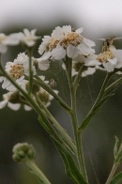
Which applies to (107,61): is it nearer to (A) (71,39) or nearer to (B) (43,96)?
(A) (71,39)

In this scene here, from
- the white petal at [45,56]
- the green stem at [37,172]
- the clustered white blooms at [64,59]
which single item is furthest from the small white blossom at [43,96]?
the green stem at [37,172]

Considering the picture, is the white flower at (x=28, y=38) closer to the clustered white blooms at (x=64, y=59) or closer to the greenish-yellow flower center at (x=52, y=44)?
the clustered white blooms at (x=64, y=59)

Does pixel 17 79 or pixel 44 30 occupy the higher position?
pixel 44 30

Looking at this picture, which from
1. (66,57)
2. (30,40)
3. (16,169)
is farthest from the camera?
(16,169)

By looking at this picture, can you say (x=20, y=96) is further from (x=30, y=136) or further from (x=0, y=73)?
(x=30, y=136)

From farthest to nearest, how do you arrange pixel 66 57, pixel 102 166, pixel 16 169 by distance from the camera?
1. pixel 16 169
2. pixel 102 166
3. pixel 66 57

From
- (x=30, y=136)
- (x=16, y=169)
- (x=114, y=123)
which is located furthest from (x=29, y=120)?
(x=114, y=123)

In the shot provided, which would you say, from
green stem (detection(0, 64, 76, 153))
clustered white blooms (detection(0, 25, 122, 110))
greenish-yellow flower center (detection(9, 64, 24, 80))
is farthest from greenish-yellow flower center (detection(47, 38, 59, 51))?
green stem (detection(0, 64, 76, 153))

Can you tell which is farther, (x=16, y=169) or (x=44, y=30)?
(x=44, y=30)

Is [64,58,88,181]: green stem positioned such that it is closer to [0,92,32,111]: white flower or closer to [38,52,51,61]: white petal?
[38,52,51,61]: white petal
